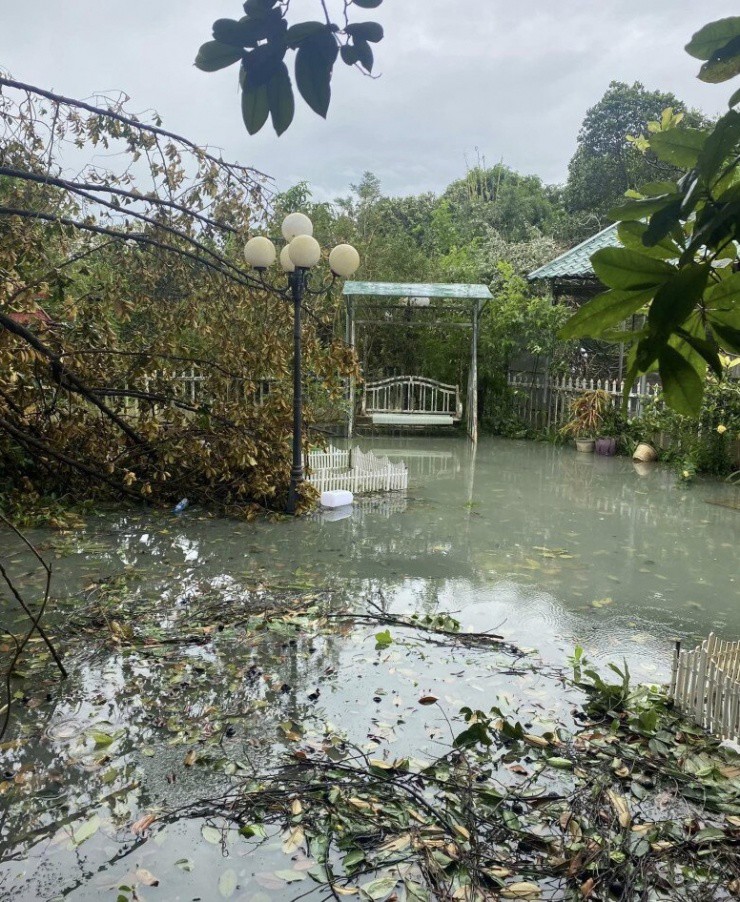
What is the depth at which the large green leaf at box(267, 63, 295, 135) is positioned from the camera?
104cm

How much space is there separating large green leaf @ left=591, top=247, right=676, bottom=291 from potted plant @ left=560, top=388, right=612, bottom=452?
13.0m

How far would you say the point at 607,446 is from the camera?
13203 mm

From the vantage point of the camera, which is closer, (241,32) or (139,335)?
(241,32)

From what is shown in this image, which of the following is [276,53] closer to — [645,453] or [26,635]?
[26,635]

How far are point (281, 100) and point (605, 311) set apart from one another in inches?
20.8

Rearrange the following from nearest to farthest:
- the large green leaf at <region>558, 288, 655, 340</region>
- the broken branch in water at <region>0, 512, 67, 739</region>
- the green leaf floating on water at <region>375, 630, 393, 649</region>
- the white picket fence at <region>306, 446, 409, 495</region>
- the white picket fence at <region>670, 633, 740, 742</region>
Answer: the large green leaf at <region>558, 288, 655, 340</region> → the broken branch in water at <region>0, 512, 67, 739</region> → the white picket fence at <region>670, 633, 740, 742</region> → the green leaf floating on water at <region>375, 630, 393, 649</region> → the white picket fence at <region>306, 446, 409, 495</region>

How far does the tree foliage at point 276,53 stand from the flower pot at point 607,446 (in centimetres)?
1282

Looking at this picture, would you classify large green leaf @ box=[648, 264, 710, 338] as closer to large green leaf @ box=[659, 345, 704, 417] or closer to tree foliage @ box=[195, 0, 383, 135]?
large green leaf @ box=[659, 345, 704, 417]

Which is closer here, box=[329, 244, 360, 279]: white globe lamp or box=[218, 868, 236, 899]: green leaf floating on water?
box=[218, 868, 236, 899]: green leaf floating on water

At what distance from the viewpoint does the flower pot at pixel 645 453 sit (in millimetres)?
12461

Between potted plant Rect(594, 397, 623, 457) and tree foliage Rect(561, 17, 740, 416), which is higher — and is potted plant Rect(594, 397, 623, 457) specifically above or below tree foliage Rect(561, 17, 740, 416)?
below

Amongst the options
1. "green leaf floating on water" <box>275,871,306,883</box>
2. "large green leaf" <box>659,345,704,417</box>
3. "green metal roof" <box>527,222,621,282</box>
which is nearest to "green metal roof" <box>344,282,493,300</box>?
"green metal roof" <box>527,222,621,282</box>

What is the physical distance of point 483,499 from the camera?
9.29 metres

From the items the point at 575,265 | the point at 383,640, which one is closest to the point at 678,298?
the point at 383,640
